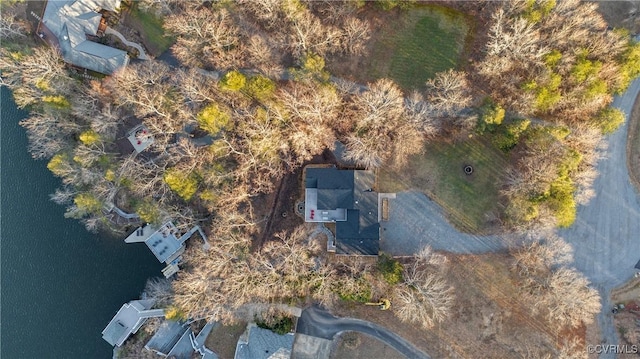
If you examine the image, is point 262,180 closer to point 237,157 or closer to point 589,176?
point 237,157

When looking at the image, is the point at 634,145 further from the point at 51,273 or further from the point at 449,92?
the point at 51,273

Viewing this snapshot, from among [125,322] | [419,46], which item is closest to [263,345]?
[125,322]

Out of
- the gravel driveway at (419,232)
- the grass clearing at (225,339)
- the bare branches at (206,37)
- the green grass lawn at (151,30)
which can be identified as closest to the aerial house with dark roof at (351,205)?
the gravel driveway at (419,232)

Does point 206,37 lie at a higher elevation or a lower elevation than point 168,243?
higher

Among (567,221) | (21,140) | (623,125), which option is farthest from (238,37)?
(623,125)

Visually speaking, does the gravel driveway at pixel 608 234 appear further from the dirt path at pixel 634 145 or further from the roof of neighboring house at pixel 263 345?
the roof of neighboring house at pixel 263 345

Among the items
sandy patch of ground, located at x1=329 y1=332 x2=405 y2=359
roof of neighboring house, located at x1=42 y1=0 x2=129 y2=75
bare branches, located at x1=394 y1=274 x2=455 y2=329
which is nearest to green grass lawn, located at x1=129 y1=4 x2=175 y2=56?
roof of neighboring house, located at x1=42 y1=0 x2=129 y2=75
